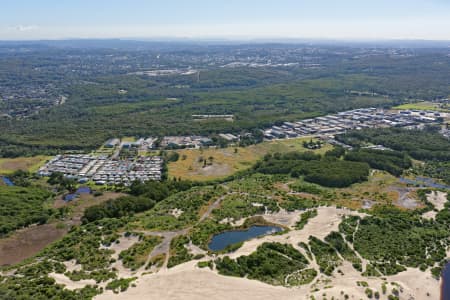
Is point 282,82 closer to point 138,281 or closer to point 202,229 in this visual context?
point 202,229

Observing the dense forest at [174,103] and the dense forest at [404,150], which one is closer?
the dense forest at [404,150]

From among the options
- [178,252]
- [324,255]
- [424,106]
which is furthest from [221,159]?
[424,106]

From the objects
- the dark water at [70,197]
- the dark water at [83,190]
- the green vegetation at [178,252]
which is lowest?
the dark water at [83,190]

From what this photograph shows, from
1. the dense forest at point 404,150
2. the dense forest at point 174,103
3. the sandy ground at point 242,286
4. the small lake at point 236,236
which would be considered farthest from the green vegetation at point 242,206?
the dense forest at point 174,103

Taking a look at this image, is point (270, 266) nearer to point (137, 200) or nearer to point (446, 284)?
point (446, 284)

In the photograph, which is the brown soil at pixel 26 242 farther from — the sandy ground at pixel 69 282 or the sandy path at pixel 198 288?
the sandy path at pixel 198 288

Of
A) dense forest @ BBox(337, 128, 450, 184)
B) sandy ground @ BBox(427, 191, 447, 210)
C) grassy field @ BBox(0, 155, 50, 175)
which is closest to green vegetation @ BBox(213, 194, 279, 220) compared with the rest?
sandy ground @ BBox(427, 191, 447, 210)

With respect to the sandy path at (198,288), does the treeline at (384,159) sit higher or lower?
lower
